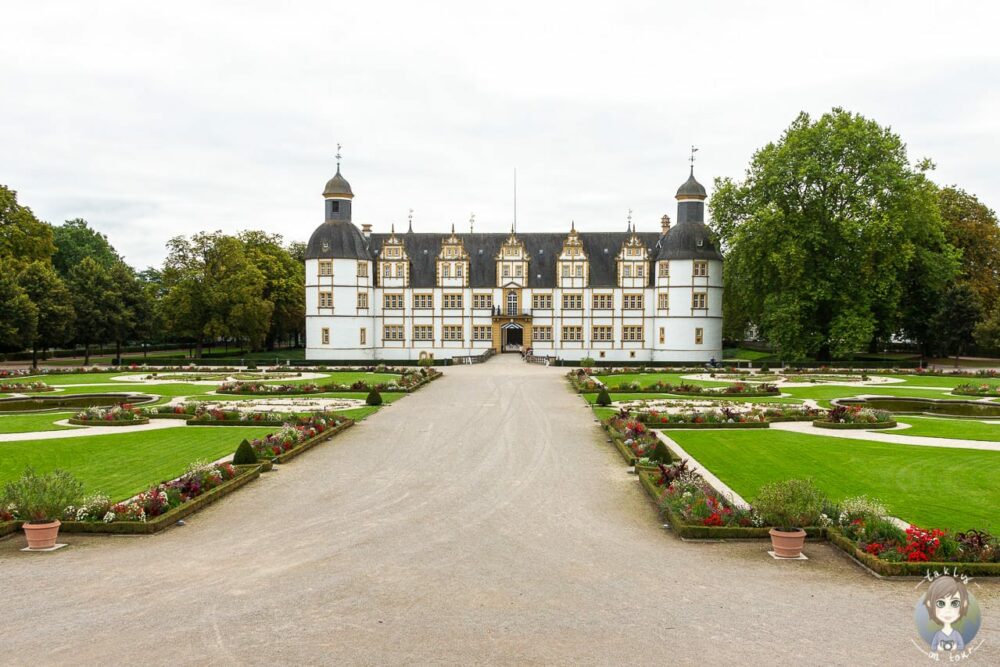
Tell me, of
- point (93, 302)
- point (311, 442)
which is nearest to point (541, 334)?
point (93, 302)

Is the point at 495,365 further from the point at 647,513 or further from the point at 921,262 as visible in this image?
the point at 647,513

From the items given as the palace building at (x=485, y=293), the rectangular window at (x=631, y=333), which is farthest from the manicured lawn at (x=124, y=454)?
the rectangular window at (x=631, y=333)

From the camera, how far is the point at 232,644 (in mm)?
8297

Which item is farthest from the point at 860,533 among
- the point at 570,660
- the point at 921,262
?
the point at 921,262

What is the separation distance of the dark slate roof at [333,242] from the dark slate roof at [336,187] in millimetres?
2404

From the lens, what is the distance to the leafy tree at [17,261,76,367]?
53781mm

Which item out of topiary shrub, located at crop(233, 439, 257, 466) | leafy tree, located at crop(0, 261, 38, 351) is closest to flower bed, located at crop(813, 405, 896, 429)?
topiary shrub, located at crop(233, 439, 257, 466)

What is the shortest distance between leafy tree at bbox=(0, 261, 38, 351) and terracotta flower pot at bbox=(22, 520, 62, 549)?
45.4 meters

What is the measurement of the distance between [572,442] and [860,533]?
11.1 meters

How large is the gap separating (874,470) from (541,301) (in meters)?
50.1

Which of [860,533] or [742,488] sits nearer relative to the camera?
[860,533]

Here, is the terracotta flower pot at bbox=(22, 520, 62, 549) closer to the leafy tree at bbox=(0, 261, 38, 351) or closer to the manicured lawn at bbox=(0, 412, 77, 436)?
the manicured lawn at bbox=(0, 412, 77, 436)

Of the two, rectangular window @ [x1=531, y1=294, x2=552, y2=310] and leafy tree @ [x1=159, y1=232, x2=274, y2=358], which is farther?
rectangular window @ [x1=531, y1=294, x2=552, y2=310]

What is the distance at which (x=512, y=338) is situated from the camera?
226ft
